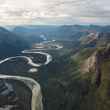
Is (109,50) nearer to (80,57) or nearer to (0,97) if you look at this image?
(80,57)

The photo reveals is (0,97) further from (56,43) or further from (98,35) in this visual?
(98,35)

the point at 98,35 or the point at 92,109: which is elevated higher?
the point at 98,35

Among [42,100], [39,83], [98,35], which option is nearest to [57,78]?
[39,83]

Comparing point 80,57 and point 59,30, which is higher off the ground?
point 59,30

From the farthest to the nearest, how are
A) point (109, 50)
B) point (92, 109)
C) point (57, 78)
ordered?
point (109, 50), point (57, 78), point (92, 109)

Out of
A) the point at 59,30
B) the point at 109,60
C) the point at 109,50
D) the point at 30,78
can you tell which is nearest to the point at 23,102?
the point at 30,78

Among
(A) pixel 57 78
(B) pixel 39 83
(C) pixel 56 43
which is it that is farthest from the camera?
(C) pixel 56 43

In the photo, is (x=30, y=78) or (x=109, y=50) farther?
(x=109, y=50)
